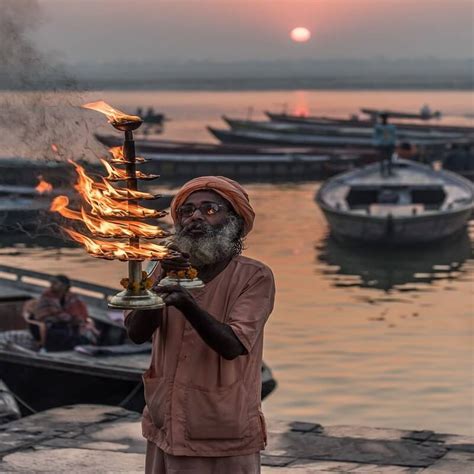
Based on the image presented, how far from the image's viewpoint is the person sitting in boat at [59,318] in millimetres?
15258

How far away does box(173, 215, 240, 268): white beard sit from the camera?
5.88 m

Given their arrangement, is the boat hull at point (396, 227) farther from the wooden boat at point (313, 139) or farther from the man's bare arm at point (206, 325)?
the wooden boat at point (313, 139)

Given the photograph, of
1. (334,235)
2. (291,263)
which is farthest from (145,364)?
(334,235)

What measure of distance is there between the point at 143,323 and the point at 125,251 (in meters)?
0.29

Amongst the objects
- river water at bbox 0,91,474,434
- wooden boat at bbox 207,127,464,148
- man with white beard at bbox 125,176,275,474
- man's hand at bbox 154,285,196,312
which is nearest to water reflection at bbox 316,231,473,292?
river water at bbox 0,91,474,434

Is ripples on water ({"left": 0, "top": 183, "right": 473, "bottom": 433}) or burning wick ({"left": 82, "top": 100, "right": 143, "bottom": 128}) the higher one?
burning wick ({"left": 82, "top": 100, "right": 143, "bottom": 128})

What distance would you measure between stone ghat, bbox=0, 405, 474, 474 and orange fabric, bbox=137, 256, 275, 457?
2.78m

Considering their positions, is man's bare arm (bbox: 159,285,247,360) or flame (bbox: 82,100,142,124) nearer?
man's bare arm (bbox: 159,285,247,360)

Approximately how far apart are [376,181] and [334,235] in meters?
2.13

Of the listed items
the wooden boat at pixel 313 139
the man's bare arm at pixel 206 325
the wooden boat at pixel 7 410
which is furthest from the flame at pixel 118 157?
the wooden boat at pixel 313 139

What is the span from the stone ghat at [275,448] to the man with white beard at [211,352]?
275 centimetres

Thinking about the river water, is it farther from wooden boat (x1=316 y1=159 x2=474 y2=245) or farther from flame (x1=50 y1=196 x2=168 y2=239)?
flame (x1=50 y1=196 x2=168 y2=239)

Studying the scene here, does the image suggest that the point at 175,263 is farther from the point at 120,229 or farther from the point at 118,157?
the point at 118,157

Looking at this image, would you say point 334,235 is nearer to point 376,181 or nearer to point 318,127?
point 376,181
